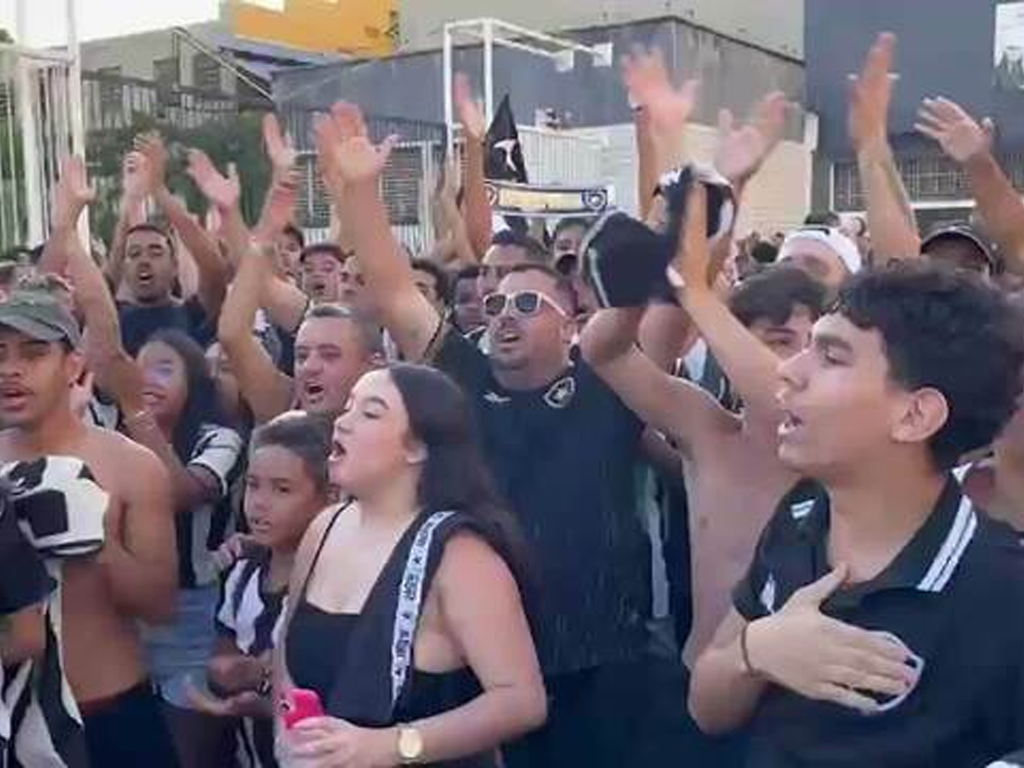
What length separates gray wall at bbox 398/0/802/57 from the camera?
27.2 m

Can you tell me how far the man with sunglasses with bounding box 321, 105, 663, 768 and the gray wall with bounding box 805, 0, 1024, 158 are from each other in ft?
60.4

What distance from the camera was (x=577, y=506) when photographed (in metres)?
3.73

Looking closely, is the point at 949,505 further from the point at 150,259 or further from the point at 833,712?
the point at 150,259

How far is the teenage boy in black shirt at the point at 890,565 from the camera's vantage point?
196 centimetres

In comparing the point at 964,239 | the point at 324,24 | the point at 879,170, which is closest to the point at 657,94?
the point at 879,170

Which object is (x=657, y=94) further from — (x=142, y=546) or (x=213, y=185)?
(x=213, y=185)

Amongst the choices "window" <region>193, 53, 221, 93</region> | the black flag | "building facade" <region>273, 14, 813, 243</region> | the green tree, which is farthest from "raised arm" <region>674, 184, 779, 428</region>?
"window" <region>193, 53, 221, 93</region>

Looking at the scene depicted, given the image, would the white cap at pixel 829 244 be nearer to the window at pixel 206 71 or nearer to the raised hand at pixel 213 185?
the raised hand at pixel 213 185

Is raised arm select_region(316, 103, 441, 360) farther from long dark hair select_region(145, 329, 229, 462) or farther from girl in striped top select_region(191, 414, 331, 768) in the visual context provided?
long dark hair select_region(145, 329, 229, 462)

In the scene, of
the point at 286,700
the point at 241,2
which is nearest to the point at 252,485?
the point at 286,700

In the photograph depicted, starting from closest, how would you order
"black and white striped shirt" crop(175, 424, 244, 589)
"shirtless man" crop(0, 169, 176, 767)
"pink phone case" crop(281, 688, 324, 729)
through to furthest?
"pink phone case" crop(281, 688, 324, 729) → "shirtless man" crop(0, 169, 176, 767) → "black and white striped shirt" crop(175, 424, 244, 589)

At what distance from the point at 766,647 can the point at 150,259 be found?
14.7 ft

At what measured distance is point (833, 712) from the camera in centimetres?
203

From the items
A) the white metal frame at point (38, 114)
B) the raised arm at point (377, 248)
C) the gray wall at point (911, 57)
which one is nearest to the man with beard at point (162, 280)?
the white metal frame at point (38, 114)
